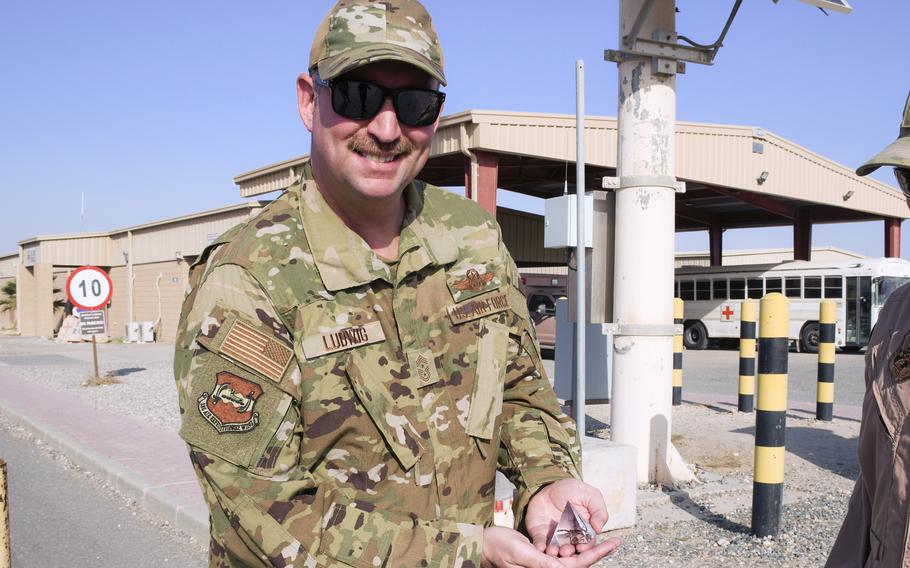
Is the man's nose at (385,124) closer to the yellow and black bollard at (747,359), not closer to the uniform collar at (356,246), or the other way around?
the uniform collar at (356,246)

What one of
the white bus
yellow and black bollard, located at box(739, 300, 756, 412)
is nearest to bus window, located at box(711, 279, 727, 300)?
the white bus

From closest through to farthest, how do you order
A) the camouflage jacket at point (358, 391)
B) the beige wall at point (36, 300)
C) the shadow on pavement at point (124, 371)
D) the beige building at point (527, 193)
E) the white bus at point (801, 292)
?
1. the camouflage jacket at point (358, 391)
2. the shadow on pavement at point (124, 371)
3. the beige building at point (527, 193)
4. the white bus at point (801, 292)
5. the beige wall at point (36, 300)

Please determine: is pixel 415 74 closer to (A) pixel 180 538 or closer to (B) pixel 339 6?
(B) pixel 339 6

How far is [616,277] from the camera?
19.6 feet

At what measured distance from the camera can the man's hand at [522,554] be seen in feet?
4.81

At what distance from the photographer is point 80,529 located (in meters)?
5.34

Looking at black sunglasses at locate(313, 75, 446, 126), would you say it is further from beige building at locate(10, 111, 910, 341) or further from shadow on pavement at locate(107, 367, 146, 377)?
beige building at locate(10, 111, 910, 341)

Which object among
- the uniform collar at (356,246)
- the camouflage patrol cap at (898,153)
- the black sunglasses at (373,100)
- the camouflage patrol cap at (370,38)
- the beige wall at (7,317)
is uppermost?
the camouflage patrol cap at (370,38)

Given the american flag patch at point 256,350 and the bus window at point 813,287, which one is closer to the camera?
the american flag patch at point 256,350

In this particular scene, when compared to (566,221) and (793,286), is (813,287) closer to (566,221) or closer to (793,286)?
(793,286)

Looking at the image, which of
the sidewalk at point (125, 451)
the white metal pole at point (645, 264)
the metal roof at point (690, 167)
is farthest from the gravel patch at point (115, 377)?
the metal roof at point (690, 167)

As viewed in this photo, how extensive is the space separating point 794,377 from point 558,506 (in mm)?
14205

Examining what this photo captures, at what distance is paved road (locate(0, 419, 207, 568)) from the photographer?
478 centimetres

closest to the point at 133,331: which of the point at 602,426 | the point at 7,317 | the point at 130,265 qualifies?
the point at 130,265
